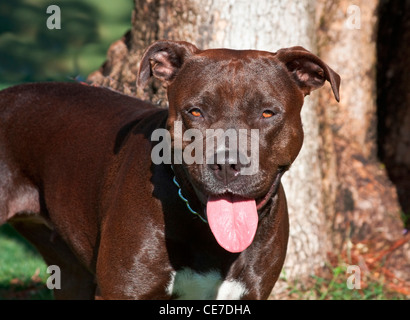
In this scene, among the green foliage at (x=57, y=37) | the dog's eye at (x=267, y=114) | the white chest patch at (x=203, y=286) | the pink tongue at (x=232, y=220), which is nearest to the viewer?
the pink tongue at (x=232, y=220)

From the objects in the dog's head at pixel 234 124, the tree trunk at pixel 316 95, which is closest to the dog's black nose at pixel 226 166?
the dog's head at pixel 234 124

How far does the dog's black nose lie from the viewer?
359 cm

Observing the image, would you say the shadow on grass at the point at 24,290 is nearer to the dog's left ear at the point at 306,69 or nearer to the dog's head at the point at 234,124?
the dog's head at the point at 234,124

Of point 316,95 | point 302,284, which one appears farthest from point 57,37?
point 302,284

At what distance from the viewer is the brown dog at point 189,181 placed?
3758mm

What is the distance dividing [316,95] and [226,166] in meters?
2.69

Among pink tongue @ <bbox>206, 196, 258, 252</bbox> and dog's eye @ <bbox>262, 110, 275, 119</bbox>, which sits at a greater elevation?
dog's eye @ <bbox>262, 110, 275, 119</bbox>

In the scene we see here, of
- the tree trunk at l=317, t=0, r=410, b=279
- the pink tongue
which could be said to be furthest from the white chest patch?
the tree trunk at l=317, t=0, r=410, b=279

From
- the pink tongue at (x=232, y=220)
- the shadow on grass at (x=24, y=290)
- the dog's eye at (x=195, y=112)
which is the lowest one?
the shadow on grass at (x=24, y=290)

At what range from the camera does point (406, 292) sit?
6094 mm

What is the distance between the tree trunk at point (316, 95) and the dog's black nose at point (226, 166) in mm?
2058

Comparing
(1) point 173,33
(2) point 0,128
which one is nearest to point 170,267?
(2) point 0,128

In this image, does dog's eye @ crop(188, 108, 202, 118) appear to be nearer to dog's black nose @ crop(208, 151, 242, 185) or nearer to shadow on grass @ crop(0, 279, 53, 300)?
dog's black nose @ crop(208, 151, 242, 185)
